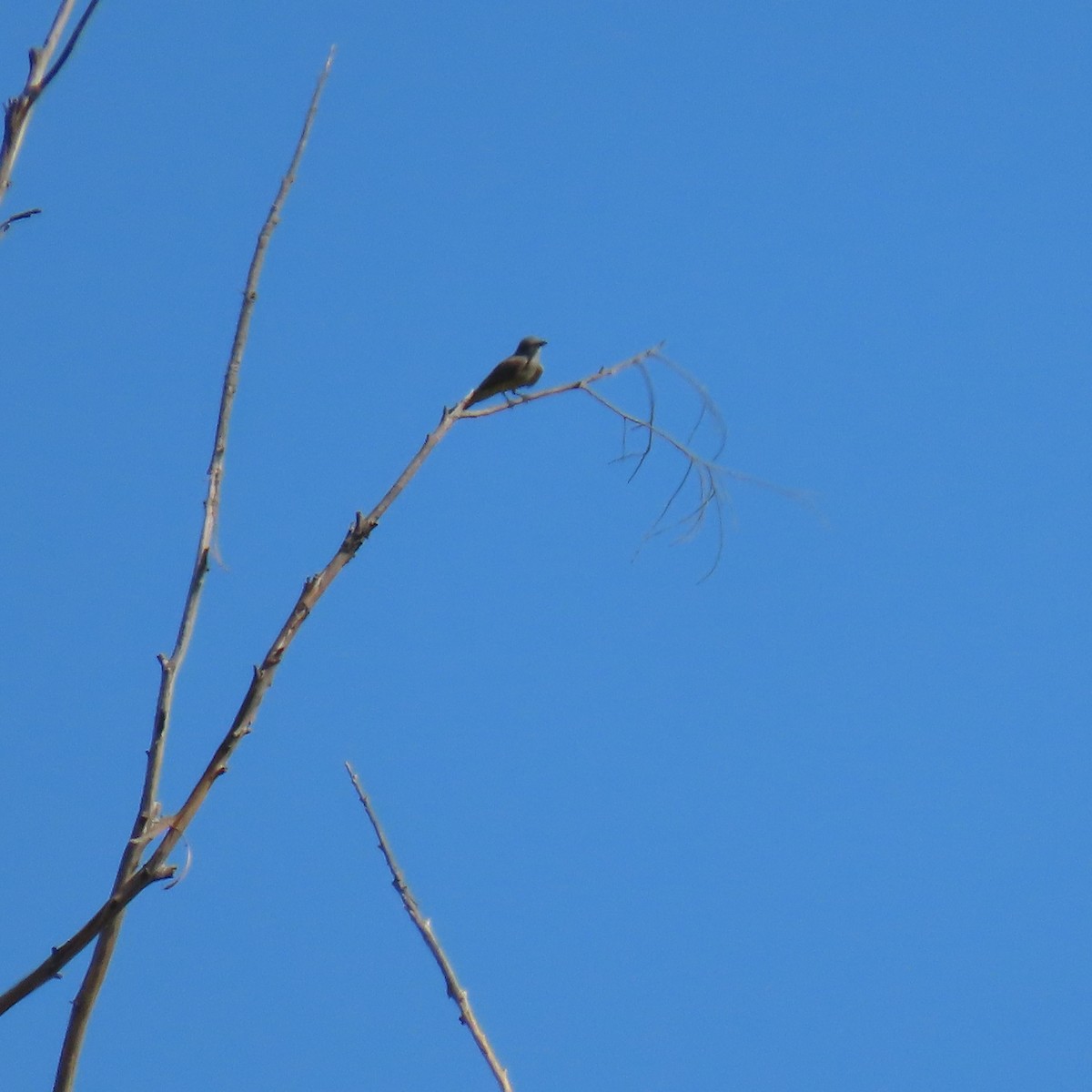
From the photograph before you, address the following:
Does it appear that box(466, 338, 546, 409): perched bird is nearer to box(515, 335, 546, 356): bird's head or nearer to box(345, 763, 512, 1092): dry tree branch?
box(515, 335, 546, 356): bird's head

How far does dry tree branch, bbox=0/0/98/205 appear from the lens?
1.90 metres

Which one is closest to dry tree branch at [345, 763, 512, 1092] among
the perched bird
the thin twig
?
the thin twig

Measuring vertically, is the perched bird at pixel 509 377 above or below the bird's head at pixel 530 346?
below

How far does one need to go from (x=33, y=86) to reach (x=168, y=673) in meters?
0.89

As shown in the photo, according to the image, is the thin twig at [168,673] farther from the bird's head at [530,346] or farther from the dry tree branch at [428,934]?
the bird's head at [530,346]

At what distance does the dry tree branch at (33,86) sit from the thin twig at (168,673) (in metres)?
0.02

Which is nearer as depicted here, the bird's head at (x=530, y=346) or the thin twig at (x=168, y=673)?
the thin twig at (x=168, y=673)

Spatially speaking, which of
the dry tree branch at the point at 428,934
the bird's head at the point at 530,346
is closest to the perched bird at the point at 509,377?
the bird's head at the point at 530,346

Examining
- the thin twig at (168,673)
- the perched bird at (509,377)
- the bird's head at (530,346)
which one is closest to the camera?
the thin twig at (168,673)

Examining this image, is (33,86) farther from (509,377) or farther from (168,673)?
(509,377)

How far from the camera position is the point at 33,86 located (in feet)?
6.53

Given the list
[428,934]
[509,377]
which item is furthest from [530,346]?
[428,934]

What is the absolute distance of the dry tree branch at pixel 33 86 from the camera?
190 centimetres

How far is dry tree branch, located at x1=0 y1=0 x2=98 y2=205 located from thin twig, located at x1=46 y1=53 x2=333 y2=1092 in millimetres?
22
